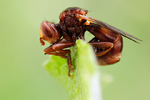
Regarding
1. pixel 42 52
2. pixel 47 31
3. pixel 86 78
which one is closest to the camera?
pixel 86 78

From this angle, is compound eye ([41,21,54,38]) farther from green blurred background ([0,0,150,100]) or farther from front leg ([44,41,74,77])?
green blurred background ([0,0,150,100])

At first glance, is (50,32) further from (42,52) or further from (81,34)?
(42,52)

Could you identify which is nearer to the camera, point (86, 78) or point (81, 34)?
point (86, 78)

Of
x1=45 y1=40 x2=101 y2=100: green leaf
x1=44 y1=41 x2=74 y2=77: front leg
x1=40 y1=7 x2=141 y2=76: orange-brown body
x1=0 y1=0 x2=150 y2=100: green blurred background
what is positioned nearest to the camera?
x1=45 y1=40 x2=101 y2=100: green leaf

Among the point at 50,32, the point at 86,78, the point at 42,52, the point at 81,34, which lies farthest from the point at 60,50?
the point at 42,52

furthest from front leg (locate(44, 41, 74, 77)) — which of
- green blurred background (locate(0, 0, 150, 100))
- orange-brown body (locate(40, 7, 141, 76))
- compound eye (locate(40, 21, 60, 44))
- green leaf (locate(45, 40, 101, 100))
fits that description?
green blurred background (locate(0, 0, 150, 100))

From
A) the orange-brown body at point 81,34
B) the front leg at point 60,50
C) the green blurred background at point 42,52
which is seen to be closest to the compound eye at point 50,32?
the orange-brown body at point 81,34

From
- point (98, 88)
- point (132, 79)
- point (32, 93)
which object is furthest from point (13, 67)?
point (98, 88)
